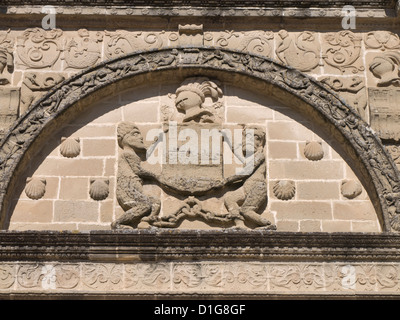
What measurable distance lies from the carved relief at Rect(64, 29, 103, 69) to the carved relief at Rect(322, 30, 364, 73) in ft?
8.00

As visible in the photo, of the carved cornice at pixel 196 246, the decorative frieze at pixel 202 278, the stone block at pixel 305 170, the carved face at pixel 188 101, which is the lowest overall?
the decorative frieze at pixel 202 278

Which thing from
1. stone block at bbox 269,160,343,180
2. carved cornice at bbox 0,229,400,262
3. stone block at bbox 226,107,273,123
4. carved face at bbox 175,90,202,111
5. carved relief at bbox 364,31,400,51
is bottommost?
carved cornice at bbox 0,229,400,262

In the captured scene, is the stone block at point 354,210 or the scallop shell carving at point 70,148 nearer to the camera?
the stone block at point 354,210

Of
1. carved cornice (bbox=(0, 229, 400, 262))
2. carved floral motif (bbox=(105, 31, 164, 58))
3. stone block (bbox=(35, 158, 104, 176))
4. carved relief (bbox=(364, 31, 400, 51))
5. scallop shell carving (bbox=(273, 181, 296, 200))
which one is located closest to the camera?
carved cornice (bbox=(0, 229, 400, 262))

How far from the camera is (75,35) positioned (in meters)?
11.5

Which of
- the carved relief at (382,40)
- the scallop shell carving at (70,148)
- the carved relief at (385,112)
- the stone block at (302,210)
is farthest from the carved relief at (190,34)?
the stone block at (302,210)

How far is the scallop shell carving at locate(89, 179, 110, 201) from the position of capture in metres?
10.6

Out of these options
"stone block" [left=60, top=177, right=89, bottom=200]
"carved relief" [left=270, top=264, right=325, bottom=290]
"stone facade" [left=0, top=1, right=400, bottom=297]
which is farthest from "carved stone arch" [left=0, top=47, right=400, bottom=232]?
"carved relief" [left=270, top=264, right=325, bottom=290]

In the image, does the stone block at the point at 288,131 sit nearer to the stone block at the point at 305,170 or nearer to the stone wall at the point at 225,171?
the stone wall at the point at 225,171

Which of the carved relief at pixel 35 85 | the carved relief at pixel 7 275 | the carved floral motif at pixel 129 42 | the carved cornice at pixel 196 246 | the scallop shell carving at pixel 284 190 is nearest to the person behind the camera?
the carved relief at pixel 7 275

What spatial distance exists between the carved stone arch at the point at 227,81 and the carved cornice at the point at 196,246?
1.22ft

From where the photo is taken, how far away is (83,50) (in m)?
11.3

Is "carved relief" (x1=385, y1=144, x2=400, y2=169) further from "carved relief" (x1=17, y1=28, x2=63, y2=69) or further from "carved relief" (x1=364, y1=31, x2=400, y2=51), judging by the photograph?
"carved relief" (x1=17, y1=28, x2=63, y2=69)

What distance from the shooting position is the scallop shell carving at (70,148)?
35.7 ft
